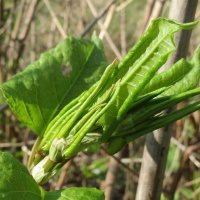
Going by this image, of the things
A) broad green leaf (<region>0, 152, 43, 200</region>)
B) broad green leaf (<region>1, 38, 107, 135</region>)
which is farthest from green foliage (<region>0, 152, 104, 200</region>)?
broad green leaf (<region>1, 38, 107, 135</region>)

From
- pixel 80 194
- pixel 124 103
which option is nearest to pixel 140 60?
pixel 124 103

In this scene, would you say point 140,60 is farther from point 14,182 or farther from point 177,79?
point 14,182

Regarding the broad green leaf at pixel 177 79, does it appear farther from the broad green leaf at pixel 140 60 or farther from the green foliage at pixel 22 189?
the green foliage at pixel 22 189

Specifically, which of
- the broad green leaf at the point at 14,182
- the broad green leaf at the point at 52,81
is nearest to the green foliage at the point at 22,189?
the broad green leaf at the point at 14,182

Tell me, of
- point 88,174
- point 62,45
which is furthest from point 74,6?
point 62,45

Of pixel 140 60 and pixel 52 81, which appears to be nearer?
pixel 140 60

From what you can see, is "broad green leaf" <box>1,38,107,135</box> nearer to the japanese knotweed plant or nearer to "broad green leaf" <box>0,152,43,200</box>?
the japanese knotweed plant

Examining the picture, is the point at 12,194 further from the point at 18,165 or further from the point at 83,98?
the point at 83,98
